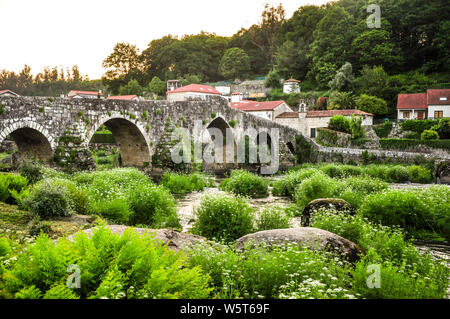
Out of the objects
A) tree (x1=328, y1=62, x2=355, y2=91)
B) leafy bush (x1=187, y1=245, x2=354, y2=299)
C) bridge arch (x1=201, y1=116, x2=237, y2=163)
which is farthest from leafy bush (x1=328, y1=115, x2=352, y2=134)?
leafy bush (x1=187, y1=245, x2=354, y2=299)

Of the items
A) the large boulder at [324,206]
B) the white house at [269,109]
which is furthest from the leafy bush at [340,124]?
the large boulder at [324,206]

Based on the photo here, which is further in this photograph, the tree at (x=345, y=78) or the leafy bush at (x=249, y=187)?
the tree at (x=345, y=78)

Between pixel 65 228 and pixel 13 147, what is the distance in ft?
106

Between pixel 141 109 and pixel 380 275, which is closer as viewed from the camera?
pixel 380 275

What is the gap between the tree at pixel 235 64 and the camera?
78812 mm

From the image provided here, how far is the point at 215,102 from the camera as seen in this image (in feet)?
92.9

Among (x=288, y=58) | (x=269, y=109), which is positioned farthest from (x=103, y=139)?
(x=288, y=58)

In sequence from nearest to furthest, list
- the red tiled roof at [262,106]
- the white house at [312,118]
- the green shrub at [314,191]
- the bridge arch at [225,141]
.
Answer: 1. the green shrub at [314,191]
2. the bridge arch at [225,141]
3. the white house at [312,118]
4. the red tiled roof at [262,106]

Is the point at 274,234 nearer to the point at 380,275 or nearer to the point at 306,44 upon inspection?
the point at 380,275

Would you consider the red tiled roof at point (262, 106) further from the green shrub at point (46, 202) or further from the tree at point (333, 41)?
the green shrub at point (46, 202)

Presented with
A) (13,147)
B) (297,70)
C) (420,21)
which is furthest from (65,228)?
(297,70)

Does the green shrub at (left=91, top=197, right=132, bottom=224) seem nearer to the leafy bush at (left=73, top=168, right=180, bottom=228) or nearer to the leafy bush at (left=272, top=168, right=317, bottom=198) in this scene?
the leafy bush at (left=73, top=168, right=180, bottom=228)

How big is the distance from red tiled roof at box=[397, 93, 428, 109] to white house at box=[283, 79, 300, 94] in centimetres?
1922

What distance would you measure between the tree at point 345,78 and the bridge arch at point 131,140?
36023mm
